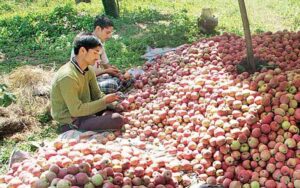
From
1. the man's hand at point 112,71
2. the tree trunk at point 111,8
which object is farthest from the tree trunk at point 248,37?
the tree trunk at point 111,8

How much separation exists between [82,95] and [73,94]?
0.30 meters

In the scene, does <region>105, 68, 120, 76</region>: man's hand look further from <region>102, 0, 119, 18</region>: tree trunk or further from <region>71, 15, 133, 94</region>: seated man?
<region>102, 0, 119, 18</region>: tree trunk

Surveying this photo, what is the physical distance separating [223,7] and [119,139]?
7.42 meters

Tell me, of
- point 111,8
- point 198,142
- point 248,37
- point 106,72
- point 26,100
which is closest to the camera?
point 198,142

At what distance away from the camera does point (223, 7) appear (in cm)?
1105

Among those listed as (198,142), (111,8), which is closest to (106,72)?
(198,142)

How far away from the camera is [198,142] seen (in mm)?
4086

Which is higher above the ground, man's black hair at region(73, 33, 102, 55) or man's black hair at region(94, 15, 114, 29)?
man's black hair at region(94, 15, 114, 29)

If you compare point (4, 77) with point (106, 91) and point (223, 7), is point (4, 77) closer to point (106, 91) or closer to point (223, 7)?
point (106, 91)

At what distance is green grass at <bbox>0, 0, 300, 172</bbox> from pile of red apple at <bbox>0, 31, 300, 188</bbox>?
2.47m

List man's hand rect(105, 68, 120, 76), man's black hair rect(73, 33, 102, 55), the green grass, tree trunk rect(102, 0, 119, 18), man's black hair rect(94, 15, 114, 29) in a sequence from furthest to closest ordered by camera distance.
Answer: tree trunk rect(102, 0, 119, 18) → the green grass → man's hand rect(105, 68, 120, 76) → man's black hair rect(94, 15, 114, 29) → man's black hair rect(73, 33, 102, 55)

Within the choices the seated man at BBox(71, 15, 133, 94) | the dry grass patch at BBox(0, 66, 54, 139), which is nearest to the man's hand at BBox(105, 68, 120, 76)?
the seated man at BBox(71, 15, 133, 94)

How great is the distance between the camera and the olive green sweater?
4242 mm

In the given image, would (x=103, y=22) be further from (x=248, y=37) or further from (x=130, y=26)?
(x=130, y=26)
